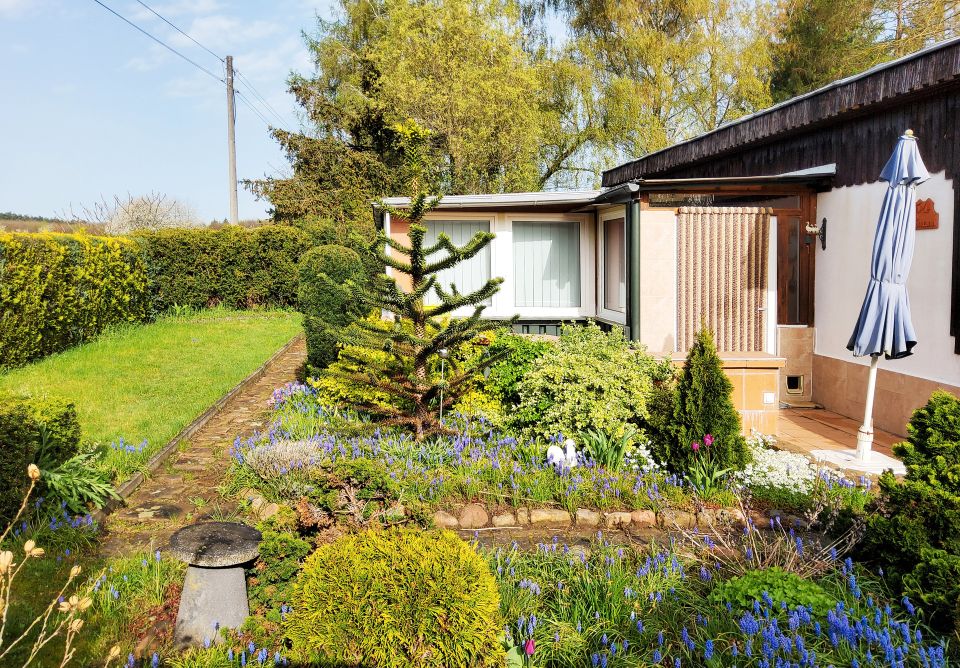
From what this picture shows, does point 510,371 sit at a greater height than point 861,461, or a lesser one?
greater

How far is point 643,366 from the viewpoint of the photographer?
6.89 metres

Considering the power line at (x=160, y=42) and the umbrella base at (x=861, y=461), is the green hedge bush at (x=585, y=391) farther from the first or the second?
the power line at (x=160, y=42)

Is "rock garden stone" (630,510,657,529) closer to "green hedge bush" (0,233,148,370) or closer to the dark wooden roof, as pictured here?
the dark wooden roof

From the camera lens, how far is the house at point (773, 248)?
7.10 meters

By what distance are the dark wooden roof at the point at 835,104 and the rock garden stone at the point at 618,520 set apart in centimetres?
531

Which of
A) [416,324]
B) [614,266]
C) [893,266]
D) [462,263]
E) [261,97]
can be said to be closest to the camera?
[416,324]

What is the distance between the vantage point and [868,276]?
8.26 metres

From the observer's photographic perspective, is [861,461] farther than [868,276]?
No

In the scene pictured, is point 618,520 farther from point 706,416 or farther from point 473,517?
point 706,416

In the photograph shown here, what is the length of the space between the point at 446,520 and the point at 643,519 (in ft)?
5.00

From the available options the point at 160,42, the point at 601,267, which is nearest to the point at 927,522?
the point at 601,267

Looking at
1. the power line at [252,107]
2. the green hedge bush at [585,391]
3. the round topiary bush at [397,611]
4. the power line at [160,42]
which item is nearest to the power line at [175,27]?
the power line at [160,42]

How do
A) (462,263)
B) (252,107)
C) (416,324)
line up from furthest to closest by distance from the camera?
(252,107) < (462,263) < (416,324)

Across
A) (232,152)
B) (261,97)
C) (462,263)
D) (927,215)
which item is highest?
(261,97)
